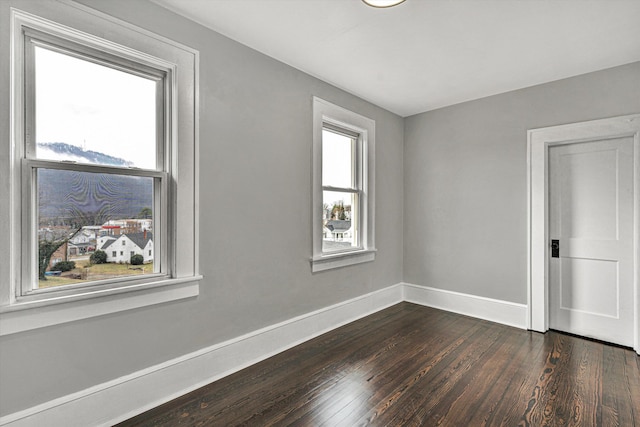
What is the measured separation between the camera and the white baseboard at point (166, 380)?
178 cm

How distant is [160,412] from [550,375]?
9.53 feet

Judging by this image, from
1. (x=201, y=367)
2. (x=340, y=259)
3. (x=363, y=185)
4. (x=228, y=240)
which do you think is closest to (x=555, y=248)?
(x=363, y=185)

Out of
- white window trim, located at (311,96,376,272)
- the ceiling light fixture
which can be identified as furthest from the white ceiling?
white window trim, located at (311,96,376,272)

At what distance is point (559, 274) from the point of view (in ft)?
11.5

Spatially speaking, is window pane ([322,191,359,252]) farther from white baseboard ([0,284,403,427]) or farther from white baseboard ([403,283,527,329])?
white baseboard ([403,283,527,329])

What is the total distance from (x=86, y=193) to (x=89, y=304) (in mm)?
662

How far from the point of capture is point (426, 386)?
2.39 m

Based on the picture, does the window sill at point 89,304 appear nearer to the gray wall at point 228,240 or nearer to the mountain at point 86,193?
the gray wall at point 228,240

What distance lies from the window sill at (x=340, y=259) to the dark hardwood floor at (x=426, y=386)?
28.0 inches

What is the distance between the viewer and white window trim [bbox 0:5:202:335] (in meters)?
1.65

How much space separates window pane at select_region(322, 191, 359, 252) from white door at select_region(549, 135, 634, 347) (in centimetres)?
219

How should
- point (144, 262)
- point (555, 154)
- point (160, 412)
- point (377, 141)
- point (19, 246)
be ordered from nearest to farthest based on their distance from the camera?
1. point (19, 246)
2. point (160, 412)
3. point (144, 262)
4. point (555, 154)
5. point (377, 141)

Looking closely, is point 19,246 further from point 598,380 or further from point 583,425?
point 598,380

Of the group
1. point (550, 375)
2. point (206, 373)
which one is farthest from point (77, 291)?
point (550, 375)
